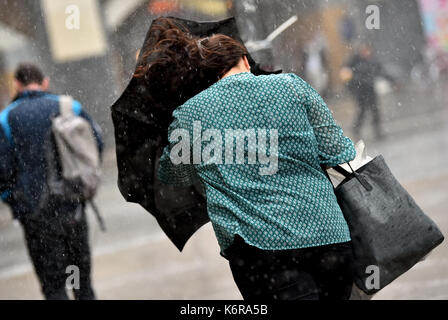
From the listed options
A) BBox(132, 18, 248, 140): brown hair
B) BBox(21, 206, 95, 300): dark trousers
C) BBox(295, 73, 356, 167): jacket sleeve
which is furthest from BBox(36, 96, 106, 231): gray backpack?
BBox(295, 73, 356, 167): jacket sleeve

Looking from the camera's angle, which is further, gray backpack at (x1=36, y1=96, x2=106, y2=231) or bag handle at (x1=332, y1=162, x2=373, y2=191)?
gray backpack at (x1=36, y1=96, x2=106, y2=231)

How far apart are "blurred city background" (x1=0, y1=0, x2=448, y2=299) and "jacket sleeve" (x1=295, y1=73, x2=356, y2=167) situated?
4.08 ft

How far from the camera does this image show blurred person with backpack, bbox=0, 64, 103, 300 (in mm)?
4859

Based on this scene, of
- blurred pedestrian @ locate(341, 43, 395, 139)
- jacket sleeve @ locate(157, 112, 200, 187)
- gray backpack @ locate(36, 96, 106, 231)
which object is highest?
Answer: jacket sleeve @ locate(157, 112, 200, 187)

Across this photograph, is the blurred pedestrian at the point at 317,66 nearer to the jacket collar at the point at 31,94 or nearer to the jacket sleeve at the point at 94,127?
the jacket sleeve at the point at 94,127

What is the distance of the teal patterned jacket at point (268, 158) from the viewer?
269cm

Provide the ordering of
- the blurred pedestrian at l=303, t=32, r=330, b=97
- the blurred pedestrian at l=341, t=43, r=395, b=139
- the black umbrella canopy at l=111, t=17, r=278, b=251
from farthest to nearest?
the blurred pedestrian at l=303, t=32, r=330, b=97, the blurred pedestrian at l=341, t=43, r=395, b=139, the black umbrella canopy at l=111, t=17, r=278, b=251

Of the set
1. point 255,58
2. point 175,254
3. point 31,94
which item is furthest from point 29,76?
point 175,254

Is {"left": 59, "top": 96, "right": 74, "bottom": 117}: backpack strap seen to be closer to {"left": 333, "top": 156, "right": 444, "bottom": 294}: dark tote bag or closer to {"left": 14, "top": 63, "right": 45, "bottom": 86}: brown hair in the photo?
{"left": 14, "top": 63, "right": 45, "bottom": 86}: brown hair

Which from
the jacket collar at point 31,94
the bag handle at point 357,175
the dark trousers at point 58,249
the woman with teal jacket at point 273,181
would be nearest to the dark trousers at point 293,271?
the woman with teal jacket at point 273,181

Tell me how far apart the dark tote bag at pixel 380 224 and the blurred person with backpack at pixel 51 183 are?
250cm

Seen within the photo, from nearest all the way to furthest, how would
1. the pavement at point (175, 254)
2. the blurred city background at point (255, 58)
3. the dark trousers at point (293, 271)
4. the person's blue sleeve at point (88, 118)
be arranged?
the dark trousers at point (293, 271)
the person's blue sleeve at point (88, 118)
the pavement at point (175, 254)
the blurred city background at point (255, 58)
